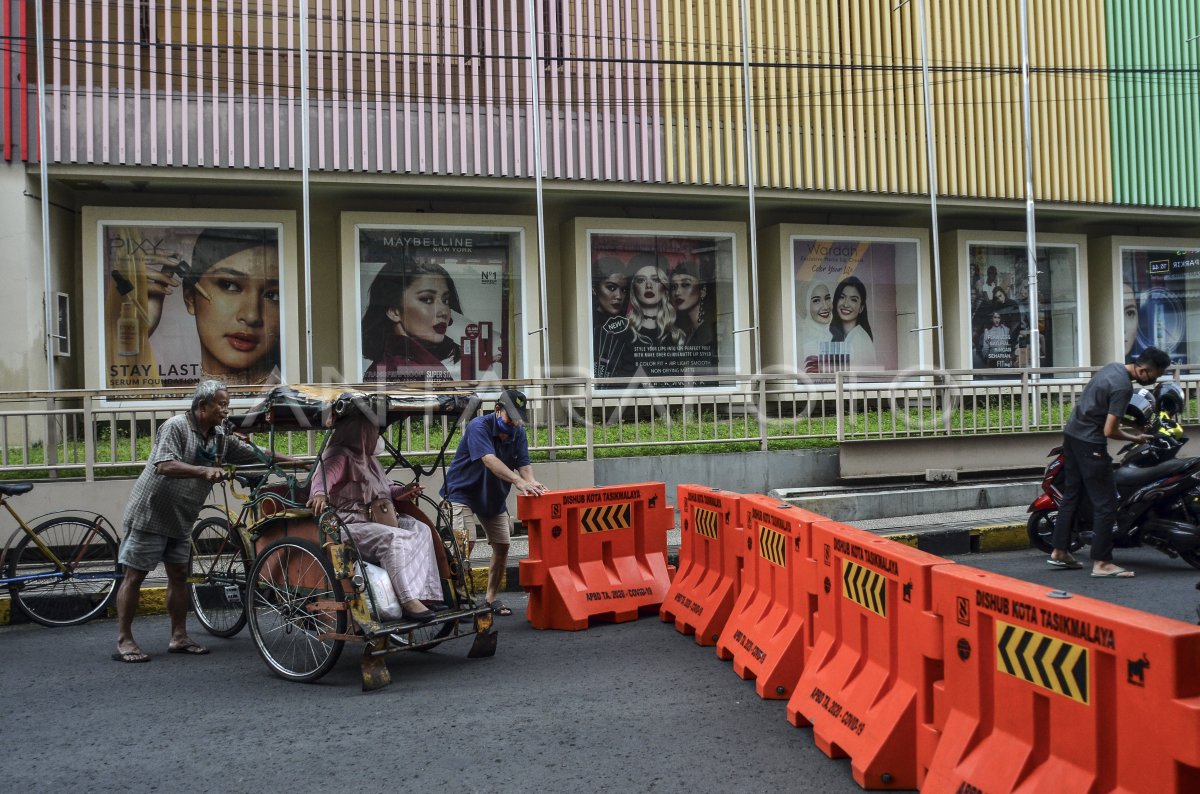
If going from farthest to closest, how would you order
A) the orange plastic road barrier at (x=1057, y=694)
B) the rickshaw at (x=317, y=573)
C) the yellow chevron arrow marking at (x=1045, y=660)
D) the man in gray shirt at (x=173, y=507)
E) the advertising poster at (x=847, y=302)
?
the advertising poster at (x=847, y=302) → the man in gray shirt at (x=173, y=507) → the rickshaw at (x=317, y=573) → the yellow chevron arrow marking at (x=1045, y=660) → the orange plastic road barrier at (x=1057, y=694)

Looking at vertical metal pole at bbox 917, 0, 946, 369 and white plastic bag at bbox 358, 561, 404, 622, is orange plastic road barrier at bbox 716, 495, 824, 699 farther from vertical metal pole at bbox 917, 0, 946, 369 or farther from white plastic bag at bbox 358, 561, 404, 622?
vertical metal pole at bbox 917, 0, 946, 369

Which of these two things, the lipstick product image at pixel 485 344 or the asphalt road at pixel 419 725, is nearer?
the asphalt road at pixel 419 725

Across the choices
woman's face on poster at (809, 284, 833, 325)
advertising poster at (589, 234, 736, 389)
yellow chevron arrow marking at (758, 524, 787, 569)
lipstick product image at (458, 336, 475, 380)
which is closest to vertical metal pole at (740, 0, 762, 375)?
advertising poster at (589, 234, 736, 389)

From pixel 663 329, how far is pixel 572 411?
22.1 ft

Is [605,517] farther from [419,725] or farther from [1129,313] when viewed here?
[1129,313]

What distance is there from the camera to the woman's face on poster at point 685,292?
19156 millimetres

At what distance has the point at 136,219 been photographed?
53.9 ft

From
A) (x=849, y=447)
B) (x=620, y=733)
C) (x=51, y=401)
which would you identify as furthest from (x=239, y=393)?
(x=620, y=733)

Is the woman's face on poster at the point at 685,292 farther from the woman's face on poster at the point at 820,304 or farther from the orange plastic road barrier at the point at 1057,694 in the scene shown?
the orange plastic road barrier at the point at 1057,694

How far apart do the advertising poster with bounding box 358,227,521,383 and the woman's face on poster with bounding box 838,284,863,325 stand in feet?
20.8

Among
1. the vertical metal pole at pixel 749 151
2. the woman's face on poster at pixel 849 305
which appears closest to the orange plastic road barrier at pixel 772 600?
the vertical metal pole at pixel 749 151

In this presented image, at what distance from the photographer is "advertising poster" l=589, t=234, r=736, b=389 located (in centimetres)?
1875

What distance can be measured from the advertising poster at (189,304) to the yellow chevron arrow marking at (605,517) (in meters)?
9.99

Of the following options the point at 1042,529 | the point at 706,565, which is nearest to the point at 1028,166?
the point at 1042,529
